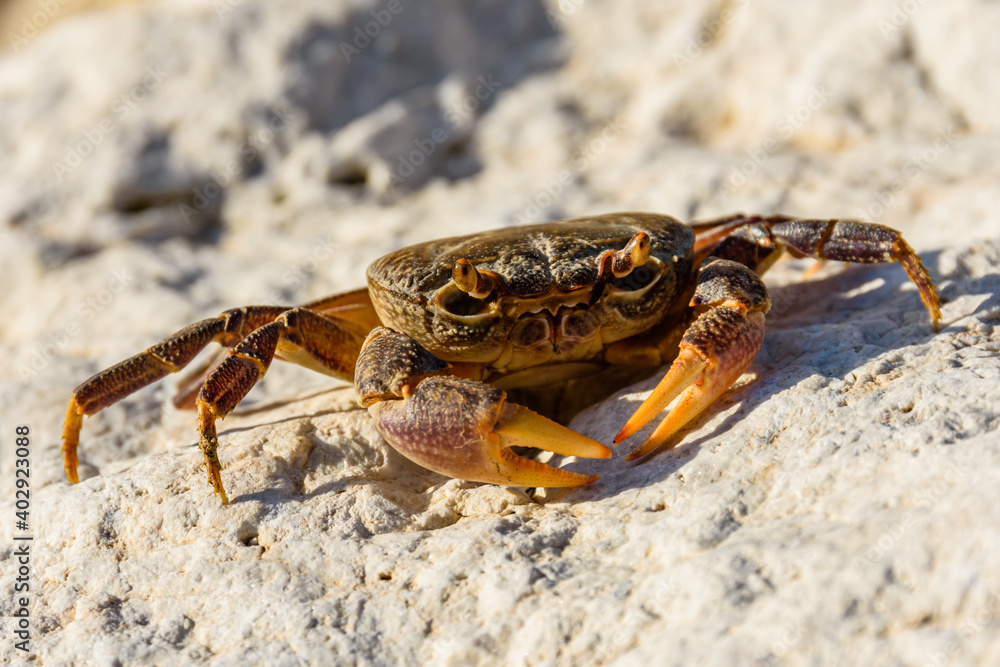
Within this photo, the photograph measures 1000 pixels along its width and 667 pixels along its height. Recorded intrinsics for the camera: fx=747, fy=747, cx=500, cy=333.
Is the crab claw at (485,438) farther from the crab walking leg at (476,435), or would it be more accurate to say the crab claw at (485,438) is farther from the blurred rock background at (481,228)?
the blurred rock background at (481,228)

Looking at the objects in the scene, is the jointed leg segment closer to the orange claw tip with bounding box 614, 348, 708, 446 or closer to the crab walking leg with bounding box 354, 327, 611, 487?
Answer: the orange claw tip with bounding box 614, 348, 708, 446

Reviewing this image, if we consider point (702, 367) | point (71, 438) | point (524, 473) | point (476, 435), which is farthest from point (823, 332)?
point (71, 438)

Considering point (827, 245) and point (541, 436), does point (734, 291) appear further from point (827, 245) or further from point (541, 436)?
point (541, 436)

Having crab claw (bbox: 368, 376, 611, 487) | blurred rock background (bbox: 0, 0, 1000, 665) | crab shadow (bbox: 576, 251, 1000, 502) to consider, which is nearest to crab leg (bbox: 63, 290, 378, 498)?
blurred rock background (bbox: 0, 0, 1000, 665)

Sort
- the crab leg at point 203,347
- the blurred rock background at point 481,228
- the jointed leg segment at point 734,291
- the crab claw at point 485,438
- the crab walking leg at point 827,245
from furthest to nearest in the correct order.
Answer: the crab leg at point 203,347, the crab walking leg at point 827,245, the jointed leg segment at point 734,291, the crab claw at point 485,438, the blurred rock background at point 481,228

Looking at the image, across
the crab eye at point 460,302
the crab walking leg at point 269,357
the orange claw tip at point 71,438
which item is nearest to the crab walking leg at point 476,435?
the crab eye at point 460,302

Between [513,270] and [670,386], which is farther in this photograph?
[513,270]
